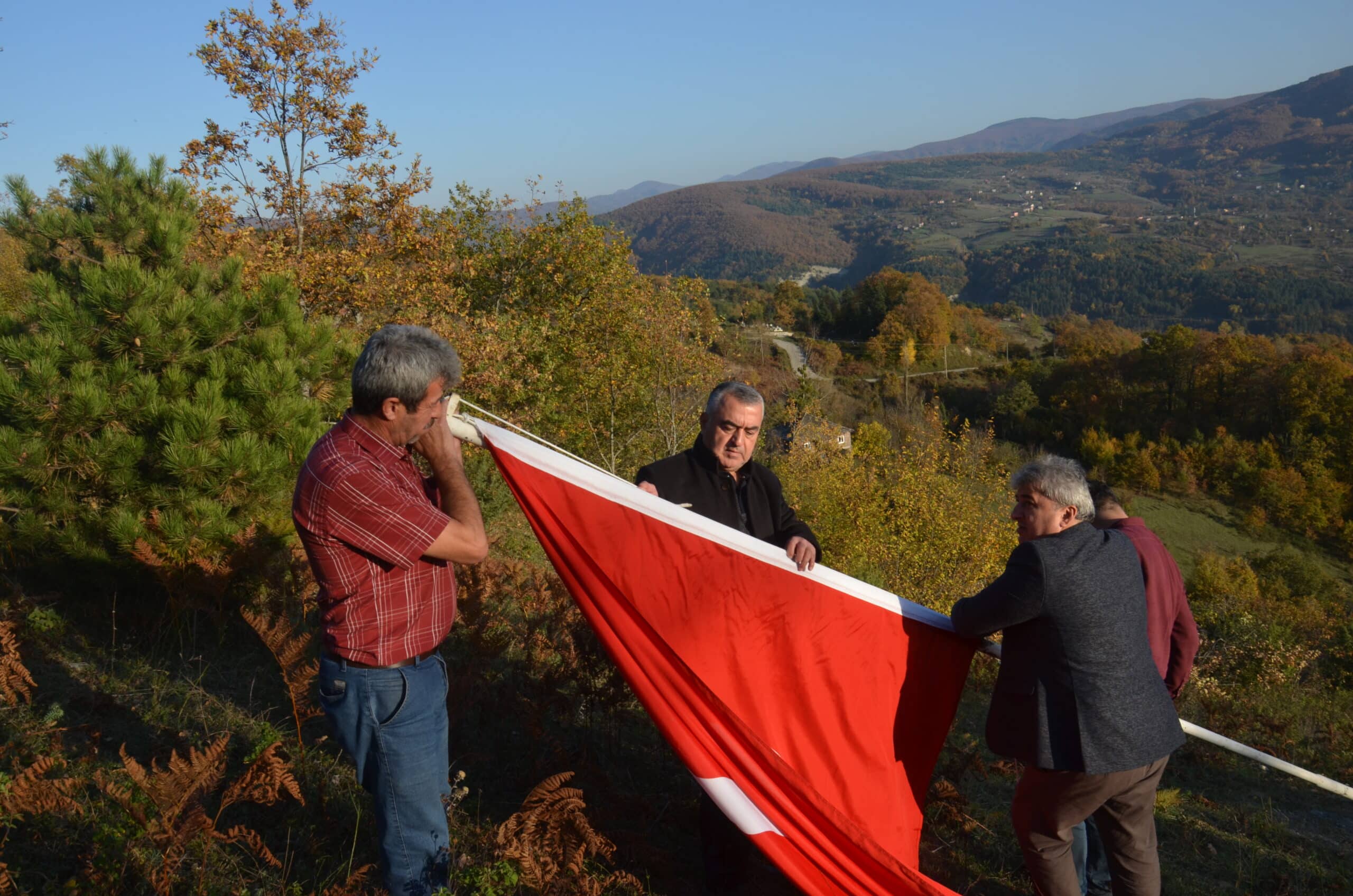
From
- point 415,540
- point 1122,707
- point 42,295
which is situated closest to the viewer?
point 415,540

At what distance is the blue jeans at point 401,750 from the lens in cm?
267

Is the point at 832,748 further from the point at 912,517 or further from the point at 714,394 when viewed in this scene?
the point at 912,517

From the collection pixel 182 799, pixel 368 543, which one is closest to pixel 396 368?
pixel 368 543

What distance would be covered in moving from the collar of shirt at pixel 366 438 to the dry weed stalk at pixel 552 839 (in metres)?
1.62

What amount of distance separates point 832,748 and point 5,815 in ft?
11.0

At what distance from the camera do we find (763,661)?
324 cm

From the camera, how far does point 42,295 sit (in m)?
5.87

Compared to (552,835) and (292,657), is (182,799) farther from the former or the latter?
(552,835)

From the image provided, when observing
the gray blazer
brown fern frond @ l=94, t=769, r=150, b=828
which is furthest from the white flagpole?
brown fern frond @ l=94, t=769, r=150, b=828

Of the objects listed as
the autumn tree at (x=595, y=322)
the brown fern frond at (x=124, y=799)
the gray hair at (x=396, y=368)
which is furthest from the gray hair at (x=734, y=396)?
the autumn tree at (x=595, y=322)

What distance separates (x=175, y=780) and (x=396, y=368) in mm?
1972

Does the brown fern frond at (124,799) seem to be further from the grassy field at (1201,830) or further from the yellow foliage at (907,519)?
the yellow foliage at (907,519)

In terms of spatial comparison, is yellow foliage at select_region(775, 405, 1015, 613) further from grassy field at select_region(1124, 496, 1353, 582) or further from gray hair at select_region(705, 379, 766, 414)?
grassy field at select_region(1124, 496, 1353, 582)

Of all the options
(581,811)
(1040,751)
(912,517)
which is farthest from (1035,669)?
(912,517)
